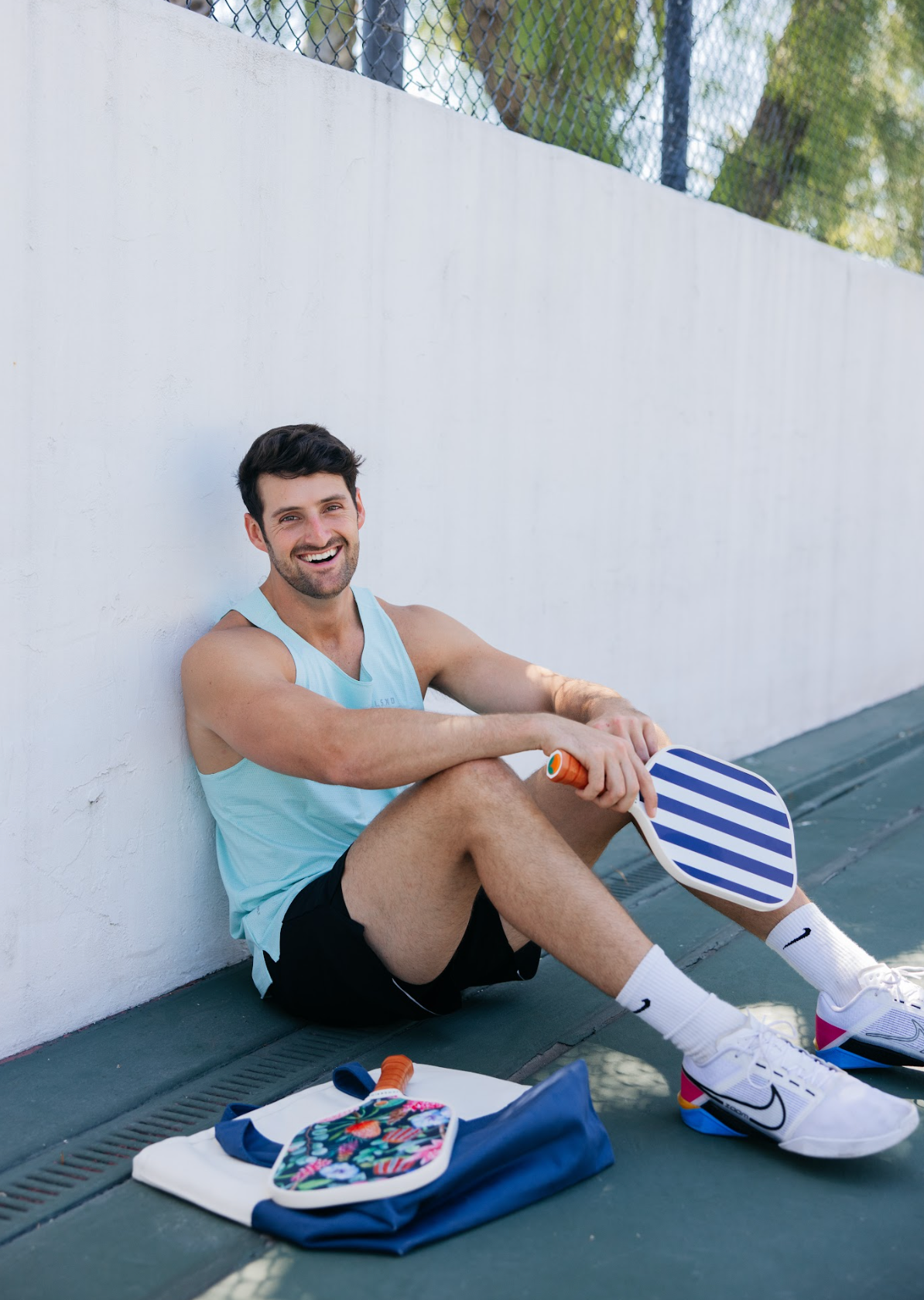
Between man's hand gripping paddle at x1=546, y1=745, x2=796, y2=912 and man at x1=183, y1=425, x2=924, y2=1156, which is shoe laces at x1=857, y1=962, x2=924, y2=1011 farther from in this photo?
man's hand gripping paddle at x1=546, y1=745, x2=796, y2=912

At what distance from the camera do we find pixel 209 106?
2.93 m

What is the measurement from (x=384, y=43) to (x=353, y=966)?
2.49 meters

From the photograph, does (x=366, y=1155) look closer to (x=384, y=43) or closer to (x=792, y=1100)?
(x=792, y=1100)

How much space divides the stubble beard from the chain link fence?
1.29 metres

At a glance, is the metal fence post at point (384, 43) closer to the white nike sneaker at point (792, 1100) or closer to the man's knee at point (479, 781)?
the man's knee at point (479, 781)

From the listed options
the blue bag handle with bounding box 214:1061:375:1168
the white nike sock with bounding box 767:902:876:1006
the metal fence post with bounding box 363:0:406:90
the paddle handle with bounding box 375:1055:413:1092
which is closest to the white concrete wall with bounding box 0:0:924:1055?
the metal fence post with bounding box 363:0:406:90

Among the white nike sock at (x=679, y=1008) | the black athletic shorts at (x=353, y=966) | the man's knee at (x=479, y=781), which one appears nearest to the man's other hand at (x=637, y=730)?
the man's knee at (x=479, y=781)

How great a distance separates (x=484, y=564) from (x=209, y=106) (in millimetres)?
1560

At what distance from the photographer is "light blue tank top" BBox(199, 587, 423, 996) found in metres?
2.80

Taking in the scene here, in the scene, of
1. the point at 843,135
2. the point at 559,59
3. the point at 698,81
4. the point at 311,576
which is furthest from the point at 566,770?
the point at 843,135

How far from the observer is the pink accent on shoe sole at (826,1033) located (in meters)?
2.53

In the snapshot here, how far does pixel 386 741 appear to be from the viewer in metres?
2.49

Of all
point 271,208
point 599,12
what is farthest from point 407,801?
point 599,12

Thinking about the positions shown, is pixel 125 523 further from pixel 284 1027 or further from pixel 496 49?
pixel 496 49
